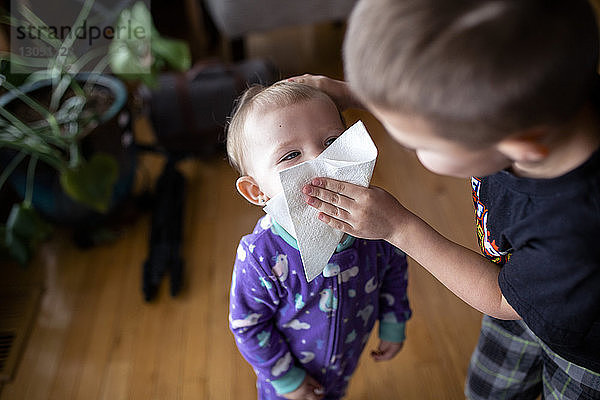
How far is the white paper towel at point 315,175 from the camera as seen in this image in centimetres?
67

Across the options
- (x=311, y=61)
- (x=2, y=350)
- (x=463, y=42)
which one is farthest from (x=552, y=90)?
(x=311, y=61)

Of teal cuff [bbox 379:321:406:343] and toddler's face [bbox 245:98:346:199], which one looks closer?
toddler's face [bbox 245:98:346:199]

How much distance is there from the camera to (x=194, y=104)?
182 centimetres

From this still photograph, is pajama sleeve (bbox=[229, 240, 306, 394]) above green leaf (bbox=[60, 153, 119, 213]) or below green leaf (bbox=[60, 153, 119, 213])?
above

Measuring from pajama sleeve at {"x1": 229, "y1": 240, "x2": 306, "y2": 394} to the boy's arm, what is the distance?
14 centimetres

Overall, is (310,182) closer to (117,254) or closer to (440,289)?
(440,289)

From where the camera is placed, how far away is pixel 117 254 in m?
1.62

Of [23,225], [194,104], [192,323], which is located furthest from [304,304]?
[194,104]

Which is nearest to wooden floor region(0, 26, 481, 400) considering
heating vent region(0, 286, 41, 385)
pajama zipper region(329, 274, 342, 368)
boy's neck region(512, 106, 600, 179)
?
heating vent region(0, 286, 41, 385)

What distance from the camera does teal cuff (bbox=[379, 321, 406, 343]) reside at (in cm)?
96

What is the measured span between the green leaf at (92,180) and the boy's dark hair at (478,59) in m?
1.04

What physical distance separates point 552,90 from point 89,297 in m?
1.37

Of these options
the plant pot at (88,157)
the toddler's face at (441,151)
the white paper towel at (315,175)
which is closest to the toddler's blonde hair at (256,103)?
the white paper towel at (315,175)

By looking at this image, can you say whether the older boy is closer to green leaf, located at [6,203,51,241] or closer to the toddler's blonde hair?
the toddler's blonde hair
